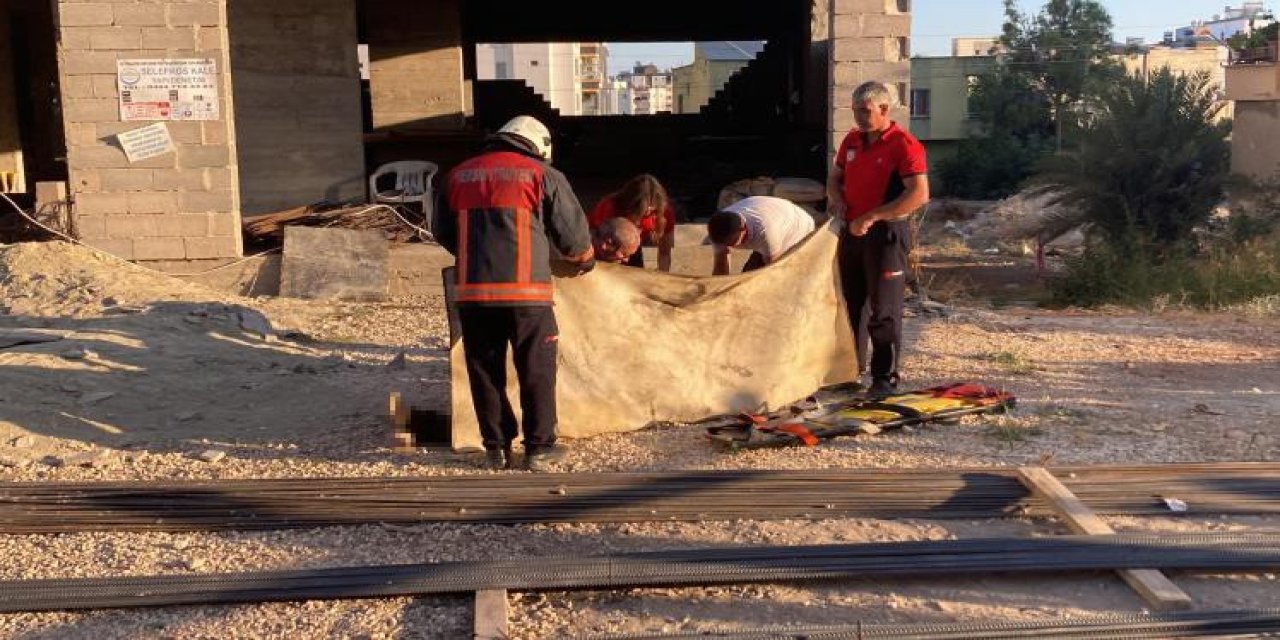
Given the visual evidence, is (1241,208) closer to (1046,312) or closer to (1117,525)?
(1046,312)

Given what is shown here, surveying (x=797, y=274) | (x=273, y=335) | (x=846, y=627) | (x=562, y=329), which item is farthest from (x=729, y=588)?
(x=273, y=335)

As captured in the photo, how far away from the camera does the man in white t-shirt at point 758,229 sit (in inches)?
253

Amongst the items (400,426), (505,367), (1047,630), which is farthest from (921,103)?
(1047,630)

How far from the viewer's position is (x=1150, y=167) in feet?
51.8

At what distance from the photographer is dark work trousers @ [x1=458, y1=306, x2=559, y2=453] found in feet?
17.6

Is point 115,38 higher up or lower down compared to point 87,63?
higher up

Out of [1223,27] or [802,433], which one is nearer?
[802,433]

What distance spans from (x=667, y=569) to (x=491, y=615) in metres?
0.64

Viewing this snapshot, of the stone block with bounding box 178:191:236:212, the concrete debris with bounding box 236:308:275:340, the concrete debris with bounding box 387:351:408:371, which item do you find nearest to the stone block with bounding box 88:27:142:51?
the stone block with bounding box 178:191:236:212

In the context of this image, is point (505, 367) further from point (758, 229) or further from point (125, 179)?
point (125, 179)

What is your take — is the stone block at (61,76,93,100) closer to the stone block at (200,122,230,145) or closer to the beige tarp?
the stone block at (200,122,230,145)

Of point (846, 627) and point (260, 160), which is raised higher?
point (260, 160)

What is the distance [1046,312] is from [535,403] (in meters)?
7.32

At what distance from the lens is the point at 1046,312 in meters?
11.4
